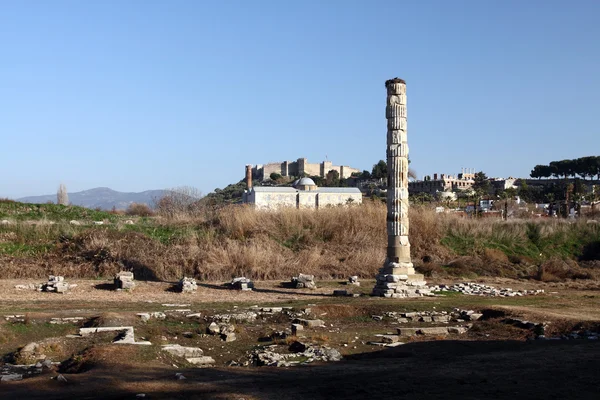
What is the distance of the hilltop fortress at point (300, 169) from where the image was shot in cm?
12408

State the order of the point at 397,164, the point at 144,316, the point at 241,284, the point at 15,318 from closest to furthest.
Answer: the point at 15,318, the point at 144,316, the point at 241,284, the point at 397,164

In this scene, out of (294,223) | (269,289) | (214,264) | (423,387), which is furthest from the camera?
(294,223)

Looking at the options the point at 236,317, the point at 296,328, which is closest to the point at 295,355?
the point at 296,328

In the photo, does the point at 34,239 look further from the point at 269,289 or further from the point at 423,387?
the point at 423,387

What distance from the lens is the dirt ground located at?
8742mm

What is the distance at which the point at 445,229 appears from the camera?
31.6 meters

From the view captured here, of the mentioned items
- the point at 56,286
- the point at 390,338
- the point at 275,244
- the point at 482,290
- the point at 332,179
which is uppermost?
the point at 332,179

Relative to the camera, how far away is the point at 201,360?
1150 centimetres

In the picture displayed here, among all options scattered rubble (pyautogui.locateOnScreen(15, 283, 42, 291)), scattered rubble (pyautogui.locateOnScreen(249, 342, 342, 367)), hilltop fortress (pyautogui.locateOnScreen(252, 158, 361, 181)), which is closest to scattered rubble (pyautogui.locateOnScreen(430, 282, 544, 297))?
scattered rubble (pyautogui.locateOnScreen(249, 342, 342, 367))

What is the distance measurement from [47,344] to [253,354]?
365cm

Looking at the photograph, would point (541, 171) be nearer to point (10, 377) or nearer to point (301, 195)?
point (301, 195)

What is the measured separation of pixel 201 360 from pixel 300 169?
11307 cm

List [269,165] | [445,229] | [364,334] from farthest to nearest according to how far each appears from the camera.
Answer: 1. [269,165]
2. [445,229]
3. [364,334]

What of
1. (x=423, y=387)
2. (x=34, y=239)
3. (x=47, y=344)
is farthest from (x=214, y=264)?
(x=423, y=387)
